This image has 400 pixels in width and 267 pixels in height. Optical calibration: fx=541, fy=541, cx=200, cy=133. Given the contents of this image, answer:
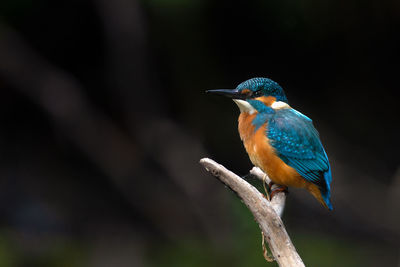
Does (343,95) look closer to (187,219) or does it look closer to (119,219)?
(187,219)

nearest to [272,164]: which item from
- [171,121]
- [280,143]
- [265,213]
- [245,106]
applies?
[280,143]

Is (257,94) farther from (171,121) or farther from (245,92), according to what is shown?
(171,121)

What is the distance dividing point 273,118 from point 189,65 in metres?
2.29

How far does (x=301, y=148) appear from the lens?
2027 millimetres

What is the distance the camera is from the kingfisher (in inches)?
78.6

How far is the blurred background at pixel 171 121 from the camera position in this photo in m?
4.12

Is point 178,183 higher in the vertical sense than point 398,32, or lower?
lower

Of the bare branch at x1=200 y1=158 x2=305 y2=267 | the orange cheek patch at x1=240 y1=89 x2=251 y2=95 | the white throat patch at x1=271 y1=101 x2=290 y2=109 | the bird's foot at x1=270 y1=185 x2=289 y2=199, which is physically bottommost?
the bare branch at x1=200 y1=158 x2=305 y2=267

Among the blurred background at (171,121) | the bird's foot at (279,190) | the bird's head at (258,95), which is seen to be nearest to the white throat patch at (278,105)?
the bird's head at (258,95)

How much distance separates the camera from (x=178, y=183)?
14.2 feet

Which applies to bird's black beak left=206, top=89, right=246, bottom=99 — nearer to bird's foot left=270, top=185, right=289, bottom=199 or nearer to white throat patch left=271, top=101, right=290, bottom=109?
white throat patch left=271, top=101, right=290, bottom=109

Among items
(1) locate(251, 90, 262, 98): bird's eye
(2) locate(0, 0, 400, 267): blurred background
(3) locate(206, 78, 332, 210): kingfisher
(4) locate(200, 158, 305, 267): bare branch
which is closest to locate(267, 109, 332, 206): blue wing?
(3) locate(206, 78, 332, 210): kingfisher

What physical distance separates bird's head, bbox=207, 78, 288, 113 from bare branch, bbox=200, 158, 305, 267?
1.49 feet

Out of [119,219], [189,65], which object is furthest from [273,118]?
[119,219]
